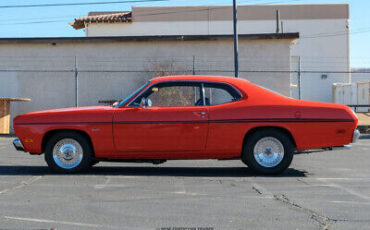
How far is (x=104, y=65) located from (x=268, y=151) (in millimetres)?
14486

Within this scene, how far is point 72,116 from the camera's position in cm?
774

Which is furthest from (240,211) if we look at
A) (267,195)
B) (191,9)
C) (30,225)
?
(191,9)

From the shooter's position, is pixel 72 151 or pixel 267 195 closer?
pixel 267 195

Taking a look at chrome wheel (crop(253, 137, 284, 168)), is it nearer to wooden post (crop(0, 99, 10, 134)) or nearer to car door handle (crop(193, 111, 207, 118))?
car door handle (crop(193, 111, 207, 118))

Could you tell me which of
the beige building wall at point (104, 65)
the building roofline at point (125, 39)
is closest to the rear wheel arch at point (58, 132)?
the beige building wall at point (104, 65)

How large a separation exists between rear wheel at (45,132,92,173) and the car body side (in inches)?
4.9

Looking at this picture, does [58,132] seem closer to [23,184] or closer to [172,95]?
[23,184]

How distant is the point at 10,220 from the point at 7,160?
5563mm

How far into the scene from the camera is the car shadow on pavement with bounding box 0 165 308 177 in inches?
311

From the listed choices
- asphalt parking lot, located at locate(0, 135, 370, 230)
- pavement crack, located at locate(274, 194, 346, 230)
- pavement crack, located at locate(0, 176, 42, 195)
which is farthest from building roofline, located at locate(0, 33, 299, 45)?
pavement crack, located at locate(274, 194, 346, 230)

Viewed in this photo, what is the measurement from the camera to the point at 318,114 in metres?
7.55

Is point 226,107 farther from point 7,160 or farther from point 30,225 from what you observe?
point 7,160

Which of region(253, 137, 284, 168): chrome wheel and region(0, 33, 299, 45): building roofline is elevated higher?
region(0, 33, 299, 45): building roofline

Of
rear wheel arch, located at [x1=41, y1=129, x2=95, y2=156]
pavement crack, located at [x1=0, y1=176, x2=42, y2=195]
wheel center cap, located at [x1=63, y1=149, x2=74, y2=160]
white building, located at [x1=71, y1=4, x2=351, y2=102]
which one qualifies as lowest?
pavement crack, located at [x1=0, y1=176, x2=42, y2=195]
